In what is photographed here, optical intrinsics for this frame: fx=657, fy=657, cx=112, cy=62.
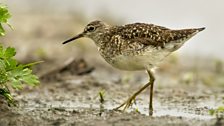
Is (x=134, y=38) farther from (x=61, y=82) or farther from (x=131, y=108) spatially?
(x=61, y=82)

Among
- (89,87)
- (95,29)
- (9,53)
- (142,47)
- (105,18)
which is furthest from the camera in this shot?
(105,18)

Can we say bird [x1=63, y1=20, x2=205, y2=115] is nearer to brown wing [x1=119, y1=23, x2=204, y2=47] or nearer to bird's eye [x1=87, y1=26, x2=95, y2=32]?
brown wing [x1=119, y1=23, x2=204, y2=47]

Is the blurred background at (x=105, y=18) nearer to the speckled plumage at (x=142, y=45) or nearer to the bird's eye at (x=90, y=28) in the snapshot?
the bird's eye at (x=90, y=28)

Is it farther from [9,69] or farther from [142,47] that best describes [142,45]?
[9,69]

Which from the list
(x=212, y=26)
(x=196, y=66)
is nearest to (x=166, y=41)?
(x=196, y=66)

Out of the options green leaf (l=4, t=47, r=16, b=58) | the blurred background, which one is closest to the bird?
green leaf (l=4, t=47, r=16, b=58)

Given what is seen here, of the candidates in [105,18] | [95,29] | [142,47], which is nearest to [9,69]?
[142,47]
